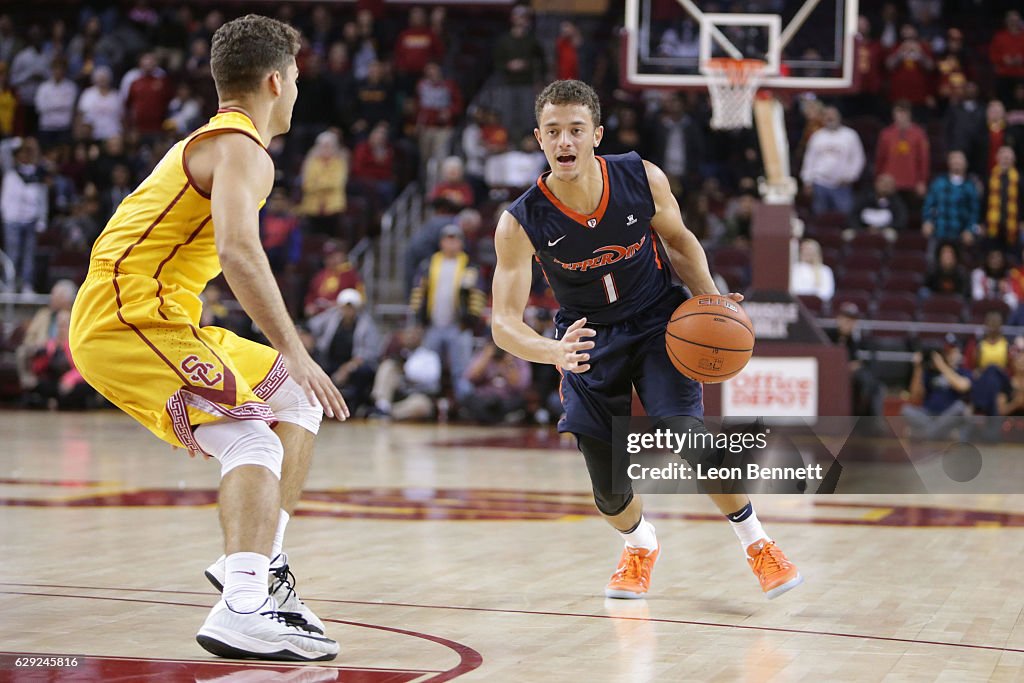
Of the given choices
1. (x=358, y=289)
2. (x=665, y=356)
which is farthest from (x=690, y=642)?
(x=358, y=289)

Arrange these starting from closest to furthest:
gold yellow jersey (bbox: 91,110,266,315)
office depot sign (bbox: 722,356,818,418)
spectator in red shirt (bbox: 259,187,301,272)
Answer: gold yellow jersey (bbox: 91,110,266,315) → office depot sign (bbox: 722,356,818,418) → spectator in red shirt (bbox: 259,187,301,272)

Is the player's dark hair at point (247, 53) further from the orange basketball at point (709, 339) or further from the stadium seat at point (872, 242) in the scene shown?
the stadium seat at point (872, 242)

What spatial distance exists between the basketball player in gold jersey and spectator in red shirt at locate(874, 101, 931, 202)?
1310 centimetres

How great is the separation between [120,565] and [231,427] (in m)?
1.96

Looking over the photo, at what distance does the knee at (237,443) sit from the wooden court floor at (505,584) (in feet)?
1.86

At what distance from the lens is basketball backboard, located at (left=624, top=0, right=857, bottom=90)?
44.5ft

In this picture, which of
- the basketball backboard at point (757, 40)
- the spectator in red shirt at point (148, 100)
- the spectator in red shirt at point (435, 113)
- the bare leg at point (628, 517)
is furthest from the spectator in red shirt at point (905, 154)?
the bare leg at point (628, 517)

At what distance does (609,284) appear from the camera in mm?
5348

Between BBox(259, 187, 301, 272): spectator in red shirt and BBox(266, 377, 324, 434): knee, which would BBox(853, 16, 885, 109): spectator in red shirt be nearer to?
BBox(259, 187, 301, 272): spectator in red shirt

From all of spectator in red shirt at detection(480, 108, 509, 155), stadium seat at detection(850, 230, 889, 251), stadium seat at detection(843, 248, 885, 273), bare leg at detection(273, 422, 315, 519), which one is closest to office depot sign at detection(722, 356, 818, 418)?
stadium seat at detection(843, 248, 885, 273)

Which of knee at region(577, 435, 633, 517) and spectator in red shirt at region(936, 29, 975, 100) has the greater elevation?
spectator in red shirt at region(936, 29, 975, 100)

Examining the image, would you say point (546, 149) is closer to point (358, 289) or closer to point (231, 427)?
point (231, 427)

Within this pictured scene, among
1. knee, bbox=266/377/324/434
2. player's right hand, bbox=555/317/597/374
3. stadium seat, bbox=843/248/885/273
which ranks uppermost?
player's right hand, bbox=555/317/597/374

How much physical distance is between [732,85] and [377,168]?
5708 mm
